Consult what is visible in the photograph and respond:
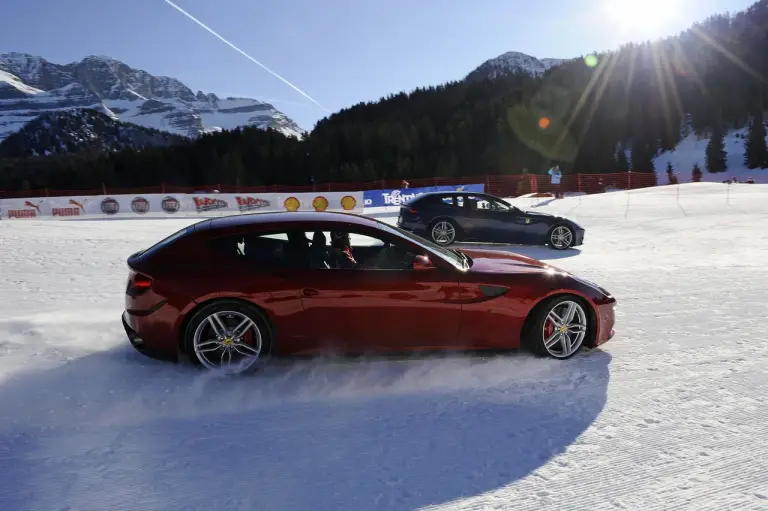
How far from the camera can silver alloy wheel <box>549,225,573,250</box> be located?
34.0ft

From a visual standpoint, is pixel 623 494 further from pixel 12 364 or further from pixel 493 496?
pixel 12 364

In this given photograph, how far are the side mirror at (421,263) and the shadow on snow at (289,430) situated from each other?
78 cm

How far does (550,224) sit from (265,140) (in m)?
84.2

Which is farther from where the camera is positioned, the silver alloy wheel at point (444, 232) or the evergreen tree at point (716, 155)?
the evergreen tree at point (716, 155)

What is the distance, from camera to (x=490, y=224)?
412 inches

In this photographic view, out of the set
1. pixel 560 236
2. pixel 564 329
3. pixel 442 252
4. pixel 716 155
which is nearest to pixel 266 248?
pixel 442 252

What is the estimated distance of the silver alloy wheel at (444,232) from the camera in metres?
10.6

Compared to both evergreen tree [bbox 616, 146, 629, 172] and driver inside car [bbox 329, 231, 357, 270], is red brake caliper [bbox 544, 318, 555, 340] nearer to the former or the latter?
driver inside car [bbox 329, 231, 357, 270]

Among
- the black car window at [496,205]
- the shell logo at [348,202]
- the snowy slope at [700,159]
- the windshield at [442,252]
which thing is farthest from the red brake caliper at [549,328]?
the snowy slope at [700,159]

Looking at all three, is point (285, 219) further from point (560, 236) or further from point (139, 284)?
point (560, 236)

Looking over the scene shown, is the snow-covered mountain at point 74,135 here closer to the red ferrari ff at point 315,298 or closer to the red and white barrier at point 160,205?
the red and white barrier at point 160,205

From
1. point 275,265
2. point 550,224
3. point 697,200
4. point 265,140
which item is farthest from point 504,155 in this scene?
point 275,265

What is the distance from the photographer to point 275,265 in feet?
12.5

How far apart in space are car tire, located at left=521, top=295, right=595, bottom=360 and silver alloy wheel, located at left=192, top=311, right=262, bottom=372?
215 cm
